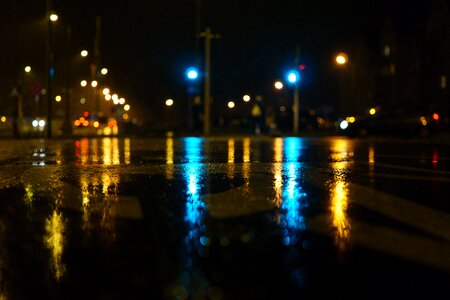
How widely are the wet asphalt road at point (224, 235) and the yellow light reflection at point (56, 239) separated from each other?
24 millimetres

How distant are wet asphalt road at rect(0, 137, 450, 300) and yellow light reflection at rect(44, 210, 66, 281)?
A: 0.9 inches

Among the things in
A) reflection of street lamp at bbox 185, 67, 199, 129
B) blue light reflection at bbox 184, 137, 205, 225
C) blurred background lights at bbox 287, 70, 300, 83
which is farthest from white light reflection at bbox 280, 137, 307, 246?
reflection of street lamp at bbox 185, 67, 199, 129

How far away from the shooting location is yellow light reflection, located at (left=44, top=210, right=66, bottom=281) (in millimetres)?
5691

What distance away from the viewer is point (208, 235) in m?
6.96

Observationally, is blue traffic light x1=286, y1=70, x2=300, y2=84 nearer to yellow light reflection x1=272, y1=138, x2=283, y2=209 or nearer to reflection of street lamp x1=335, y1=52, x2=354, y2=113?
yellow light reflection x1=272, y1=138, x2=283, y2=209

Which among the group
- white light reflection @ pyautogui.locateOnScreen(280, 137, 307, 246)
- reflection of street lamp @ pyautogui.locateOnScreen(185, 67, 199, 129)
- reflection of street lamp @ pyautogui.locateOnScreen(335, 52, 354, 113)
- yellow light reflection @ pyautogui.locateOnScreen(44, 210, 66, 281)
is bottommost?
yellow light reflection @ pyautogui.locateOnScreen(44, 210, 66, 281)

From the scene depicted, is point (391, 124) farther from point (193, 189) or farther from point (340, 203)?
point (340, 203)

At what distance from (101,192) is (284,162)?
20.4ft

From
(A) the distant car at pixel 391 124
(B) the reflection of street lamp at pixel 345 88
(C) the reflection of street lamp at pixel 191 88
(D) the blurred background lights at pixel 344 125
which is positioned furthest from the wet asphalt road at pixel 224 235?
(B) the reflection of street lamp at pixel 345 88

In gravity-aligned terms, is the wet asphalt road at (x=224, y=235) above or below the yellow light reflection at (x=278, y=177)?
below

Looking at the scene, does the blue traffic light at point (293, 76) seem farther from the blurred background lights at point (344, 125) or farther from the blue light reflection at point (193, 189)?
the blue light reflection at point (193, 189)

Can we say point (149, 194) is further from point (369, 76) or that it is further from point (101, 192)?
point (369, 76)

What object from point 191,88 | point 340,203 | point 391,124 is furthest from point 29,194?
point 191,88

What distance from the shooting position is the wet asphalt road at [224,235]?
5.19 metres
